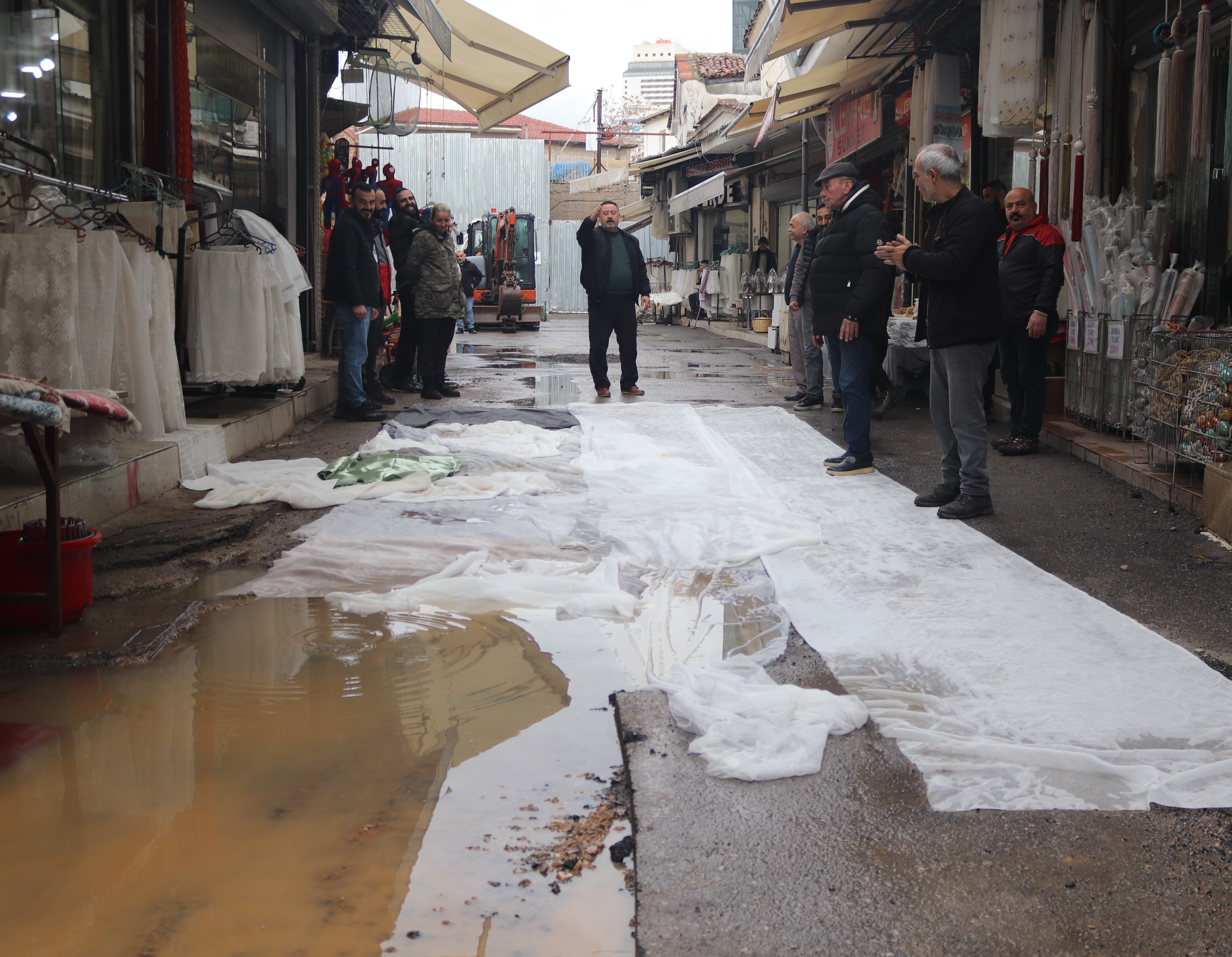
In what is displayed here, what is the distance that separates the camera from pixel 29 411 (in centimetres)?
319

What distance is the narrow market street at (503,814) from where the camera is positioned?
6.42ft

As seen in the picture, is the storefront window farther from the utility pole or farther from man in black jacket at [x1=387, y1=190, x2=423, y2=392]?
the utility pole

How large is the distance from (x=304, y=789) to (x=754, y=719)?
3.69ft

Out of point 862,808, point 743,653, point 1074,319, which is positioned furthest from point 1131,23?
point 862,808

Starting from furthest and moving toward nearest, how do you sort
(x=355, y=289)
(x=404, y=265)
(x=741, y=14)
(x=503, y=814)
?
(x=741, y=14) → (x=404, y=265) → (x=355, y=289) → (x=503, y=814)

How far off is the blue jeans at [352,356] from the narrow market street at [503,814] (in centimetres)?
441

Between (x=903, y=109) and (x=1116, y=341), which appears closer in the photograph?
(x=1116, y=341)

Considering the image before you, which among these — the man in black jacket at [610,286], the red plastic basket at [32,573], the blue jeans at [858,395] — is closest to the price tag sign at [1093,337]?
the blue jeans at [858,395]

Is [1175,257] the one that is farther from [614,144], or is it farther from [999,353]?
[614,144]

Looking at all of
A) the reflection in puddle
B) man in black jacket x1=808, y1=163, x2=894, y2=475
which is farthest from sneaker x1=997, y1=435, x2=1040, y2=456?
the reflection in puddle

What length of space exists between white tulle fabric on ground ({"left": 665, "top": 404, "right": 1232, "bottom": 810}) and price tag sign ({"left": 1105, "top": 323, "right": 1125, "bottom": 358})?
2.54 m

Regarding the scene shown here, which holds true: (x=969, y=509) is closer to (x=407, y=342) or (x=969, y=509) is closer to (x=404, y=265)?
(x=404, y=265)

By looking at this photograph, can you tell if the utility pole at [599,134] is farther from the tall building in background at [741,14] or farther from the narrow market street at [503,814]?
the narrow market street at [503,814]

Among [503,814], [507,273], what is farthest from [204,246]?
[507,273]
